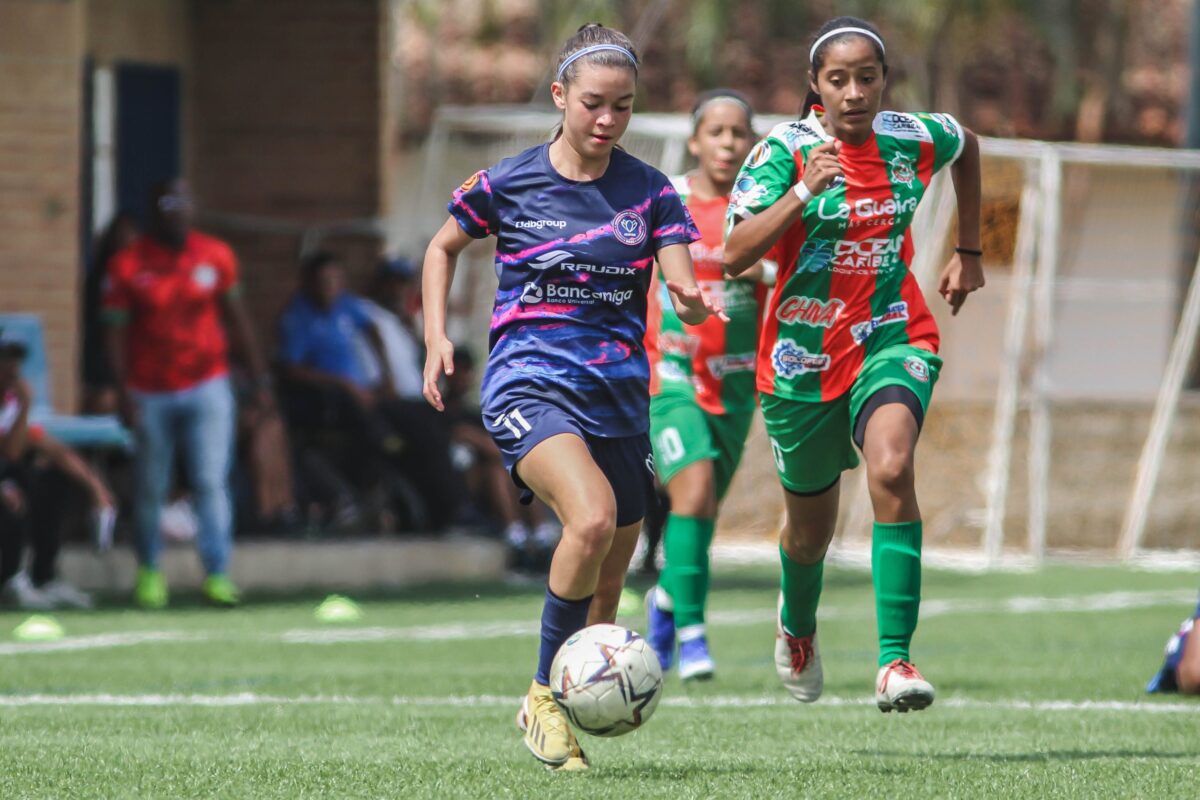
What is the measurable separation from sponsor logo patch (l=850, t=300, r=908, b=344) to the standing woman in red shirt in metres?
7.10

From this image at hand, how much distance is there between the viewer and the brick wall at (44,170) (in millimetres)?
14375

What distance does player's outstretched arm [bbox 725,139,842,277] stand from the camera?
6.85 metres

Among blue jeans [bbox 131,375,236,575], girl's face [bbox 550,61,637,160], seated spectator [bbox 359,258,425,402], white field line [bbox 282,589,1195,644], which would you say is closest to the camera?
girl's face [bbox 550,61,637,160]

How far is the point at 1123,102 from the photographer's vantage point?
35094 mm

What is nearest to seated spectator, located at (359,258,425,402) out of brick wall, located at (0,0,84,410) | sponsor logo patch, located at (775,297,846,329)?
brick wall, located at (0,0,84,410)

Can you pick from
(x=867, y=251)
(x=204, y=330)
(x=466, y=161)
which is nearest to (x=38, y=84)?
(x=204, y=330)

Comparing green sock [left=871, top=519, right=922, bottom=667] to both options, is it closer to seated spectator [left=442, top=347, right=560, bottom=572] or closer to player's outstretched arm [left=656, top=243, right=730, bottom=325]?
player's outstretched arm [left=656, top=243, right=730, bottom=325]

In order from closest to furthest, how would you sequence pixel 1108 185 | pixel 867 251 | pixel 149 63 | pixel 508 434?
pixel 508 434
pixel 867 251
pixel 149 63
pixel 1108 185

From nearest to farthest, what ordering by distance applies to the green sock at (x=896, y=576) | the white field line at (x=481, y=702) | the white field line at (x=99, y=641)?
the green sock at (x=896, y=576)
the white field line at (x=481, y=702)
the white field line at (x=99, y=641)

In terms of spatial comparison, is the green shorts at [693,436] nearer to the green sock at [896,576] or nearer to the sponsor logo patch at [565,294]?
the green sock at [896,576]

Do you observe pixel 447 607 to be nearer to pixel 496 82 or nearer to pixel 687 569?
pixel 687 569

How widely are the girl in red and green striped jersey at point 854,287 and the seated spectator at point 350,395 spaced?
844 centimetres

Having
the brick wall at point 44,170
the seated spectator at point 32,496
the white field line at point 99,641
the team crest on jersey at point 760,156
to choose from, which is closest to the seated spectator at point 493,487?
the brick wall at point 44,170

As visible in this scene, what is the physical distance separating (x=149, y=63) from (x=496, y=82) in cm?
2129
